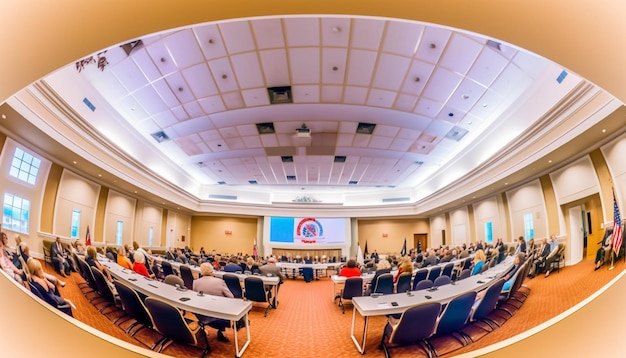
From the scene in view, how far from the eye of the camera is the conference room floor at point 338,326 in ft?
4.17

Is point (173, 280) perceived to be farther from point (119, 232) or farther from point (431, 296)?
point (431, 296)

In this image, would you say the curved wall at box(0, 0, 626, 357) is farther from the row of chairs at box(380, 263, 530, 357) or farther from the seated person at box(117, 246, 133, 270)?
the seated person at box(117, 246, 133, 270)

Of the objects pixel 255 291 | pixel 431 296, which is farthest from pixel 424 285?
pixel 255 291

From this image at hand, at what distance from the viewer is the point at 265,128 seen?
1.85m

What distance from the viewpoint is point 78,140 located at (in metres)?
1.41

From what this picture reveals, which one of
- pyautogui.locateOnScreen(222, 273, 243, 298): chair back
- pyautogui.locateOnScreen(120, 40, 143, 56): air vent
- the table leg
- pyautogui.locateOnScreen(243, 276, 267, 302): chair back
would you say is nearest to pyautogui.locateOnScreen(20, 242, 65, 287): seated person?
pyautogui.locateOnScreen(222, 273, 243, 298): chair back

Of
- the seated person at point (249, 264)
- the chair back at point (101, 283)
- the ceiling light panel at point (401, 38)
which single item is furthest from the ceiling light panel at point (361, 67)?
the chair back at point (101, 283)

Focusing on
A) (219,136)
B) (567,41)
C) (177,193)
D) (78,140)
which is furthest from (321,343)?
(567,41)

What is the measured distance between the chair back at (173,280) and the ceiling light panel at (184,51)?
1659 mm

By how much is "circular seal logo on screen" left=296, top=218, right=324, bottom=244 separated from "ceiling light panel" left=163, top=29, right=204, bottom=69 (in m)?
1.78

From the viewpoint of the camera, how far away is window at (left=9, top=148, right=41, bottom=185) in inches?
50.6

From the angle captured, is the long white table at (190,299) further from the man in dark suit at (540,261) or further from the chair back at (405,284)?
the man in dark suit at (540,261)

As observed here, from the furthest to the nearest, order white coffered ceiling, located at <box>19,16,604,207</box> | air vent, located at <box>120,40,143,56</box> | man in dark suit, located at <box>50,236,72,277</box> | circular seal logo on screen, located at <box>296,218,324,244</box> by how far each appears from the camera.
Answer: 1. circular seal logo on screen, located at <box>296,218,324,244</box>
2. air vent, located at <box>120,40,143,56</box>
3. white coffered ceiling, located at <box>19,16,604,207</box>
4. man in dark suit, located at <box>50,236,72,277</box>

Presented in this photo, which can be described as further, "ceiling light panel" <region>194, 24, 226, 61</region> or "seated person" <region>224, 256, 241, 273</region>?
"seated person" <region>224, 256, 241, 273</region>
